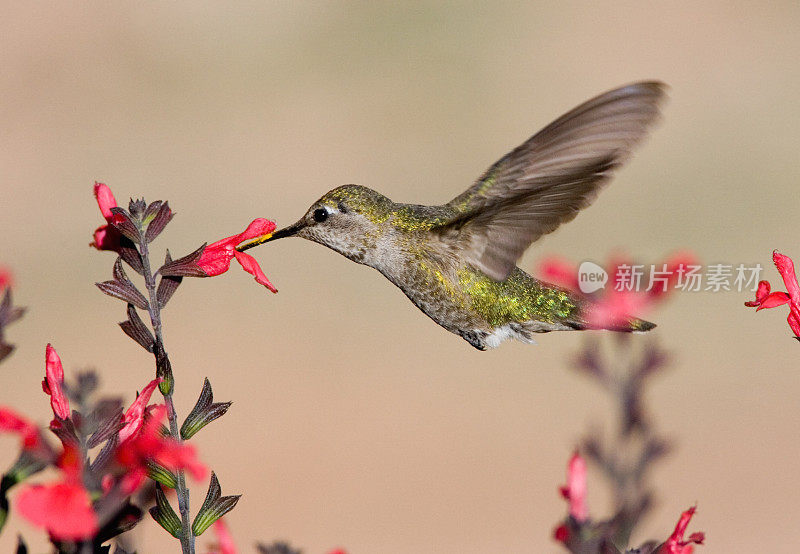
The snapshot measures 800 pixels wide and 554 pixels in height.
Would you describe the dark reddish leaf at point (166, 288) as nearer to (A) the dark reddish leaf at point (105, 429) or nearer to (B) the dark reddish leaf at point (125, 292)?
(B) the dark reddish leaf at point (125, 292)

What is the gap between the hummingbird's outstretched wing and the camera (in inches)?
90.7

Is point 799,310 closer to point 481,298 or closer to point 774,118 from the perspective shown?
point 481,298

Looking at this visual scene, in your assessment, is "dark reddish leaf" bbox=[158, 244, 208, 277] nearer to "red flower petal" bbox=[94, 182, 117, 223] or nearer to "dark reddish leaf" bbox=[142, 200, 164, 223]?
"dark reddish leaf" bbox=[142, 200, 164, 223]

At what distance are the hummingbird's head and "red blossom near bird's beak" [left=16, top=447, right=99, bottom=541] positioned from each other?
1.21 meters

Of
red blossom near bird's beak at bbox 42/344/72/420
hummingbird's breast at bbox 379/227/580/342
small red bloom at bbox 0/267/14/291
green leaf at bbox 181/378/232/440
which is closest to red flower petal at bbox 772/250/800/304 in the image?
hummingbird's breast at bbox 379/227/580/342

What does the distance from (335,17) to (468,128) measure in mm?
3466

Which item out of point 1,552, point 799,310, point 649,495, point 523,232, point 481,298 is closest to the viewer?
point 649,495

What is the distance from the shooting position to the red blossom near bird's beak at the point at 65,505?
1.25 meters

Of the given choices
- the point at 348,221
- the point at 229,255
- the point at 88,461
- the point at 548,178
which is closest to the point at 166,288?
the point at 229,255

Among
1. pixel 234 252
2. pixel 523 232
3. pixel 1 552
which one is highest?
pixel 523 232

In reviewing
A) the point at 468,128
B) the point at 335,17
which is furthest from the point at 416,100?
the point at 335,17

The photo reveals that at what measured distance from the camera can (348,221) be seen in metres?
2.69

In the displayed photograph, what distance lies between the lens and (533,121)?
1504cm

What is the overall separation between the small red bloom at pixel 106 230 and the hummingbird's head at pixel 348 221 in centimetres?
63
